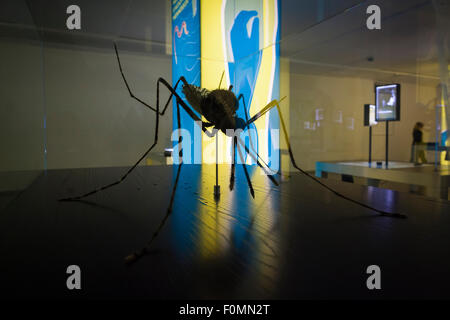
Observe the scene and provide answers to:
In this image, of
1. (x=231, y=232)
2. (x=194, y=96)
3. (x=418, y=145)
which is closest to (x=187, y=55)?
(x=418, y=145)

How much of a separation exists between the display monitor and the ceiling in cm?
19

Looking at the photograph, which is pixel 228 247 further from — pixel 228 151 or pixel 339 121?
pixel 228 151

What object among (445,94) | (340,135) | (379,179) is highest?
(445,94)

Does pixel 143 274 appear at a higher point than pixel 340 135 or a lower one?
lower

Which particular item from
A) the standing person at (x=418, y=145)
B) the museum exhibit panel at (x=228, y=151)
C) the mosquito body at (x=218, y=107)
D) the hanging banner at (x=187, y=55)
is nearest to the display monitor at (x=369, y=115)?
the museum exhibit panel at (x=228, y=151)

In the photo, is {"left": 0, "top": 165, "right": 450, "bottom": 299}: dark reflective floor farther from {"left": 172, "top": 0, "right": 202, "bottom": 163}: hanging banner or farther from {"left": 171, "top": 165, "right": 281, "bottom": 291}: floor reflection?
{"left": 172, "top": 0, "right": 202, "bottom": 163}: hanging banner

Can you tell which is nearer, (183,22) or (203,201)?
(203,201)

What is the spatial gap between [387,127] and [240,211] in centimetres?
137

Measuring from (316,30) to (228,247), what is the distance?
6.12ft

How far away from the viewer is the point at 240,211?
2.01 feet
